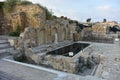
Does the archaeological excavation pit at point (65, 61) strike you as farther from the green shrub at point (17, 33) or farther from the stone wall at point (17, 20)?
the stone wall at point (17, 20)

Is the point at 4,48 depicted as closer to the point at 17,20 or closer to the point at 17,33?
the point at 17,33

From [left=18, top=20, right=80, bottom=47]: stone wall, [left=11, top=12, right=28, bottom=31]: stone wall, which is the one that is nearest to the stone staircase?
[left=18, top=20, right=80, bottom=47]: stone wall

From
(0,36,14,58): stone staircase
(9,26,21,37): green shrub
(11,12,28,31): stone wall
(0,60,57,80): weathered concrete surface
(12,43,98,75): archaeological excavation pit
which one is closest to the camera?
(0,60,57,80): weathered concrete surface

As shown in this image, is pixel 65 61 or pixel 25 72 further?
pixel 65 61

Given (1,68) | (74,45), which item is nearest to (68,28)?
(74,45)

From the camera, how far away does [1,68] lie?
549 cm

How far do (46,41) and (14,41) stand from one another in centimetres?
342

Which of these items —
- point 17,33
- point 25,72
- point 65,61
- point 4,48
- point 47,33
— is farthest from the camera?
point 47,33

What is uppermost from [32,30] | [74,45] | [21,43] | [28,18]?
[28,18]

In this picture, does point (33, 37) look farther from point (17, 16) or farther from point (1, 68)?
point (1, 68)

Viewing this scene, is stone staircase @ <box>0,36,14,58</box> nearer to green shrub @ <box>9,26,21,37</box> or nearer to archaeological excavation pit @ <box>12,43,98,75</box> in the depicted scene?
archaeological excavation pit @ <box>12,43,98,75</box>

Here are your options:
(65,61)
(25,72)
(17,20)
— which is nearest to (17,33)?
(17,20)

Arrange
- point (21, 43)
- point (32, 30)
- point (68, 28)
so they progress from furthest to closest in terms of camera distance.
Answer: point (68, 28), point (32, 30), point (21, 43)

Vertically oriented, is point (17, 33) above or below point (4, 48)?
above
